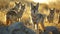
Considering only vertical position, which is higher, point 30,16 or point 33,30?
point 30,16

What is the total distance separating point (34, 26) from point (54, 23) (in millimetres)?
424

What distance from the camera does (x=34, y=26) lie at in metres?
3.96

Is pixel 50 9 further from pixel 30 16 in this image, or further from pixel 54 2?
pixel 30 16

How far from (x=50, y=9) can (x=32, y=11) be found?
0.41 meters

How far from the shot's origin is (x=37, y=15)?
3990 millimetres

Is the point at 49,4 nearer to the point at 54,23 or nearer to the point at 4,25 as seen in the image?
the point at 54,23

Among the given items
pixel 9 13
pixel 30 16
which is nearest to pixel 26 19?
pixel 30 16

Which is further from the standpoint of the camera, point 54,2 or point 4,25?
point 54,2

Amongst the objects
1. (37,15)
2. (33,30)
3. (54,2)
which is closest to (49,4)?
(54,2)

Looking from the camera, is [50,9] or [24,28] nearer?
[24,28]

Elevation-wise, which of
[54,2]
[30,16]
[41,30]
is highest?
[54,2]

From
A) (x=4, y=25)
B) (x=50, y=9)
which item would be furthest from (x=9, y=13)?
(x=50, y=9)

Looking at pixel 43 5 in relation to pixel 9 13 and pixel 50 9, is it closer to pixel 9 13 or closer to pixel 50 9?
pixel 50 9

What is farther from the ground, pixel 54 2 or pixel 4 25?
pixel 54 2
